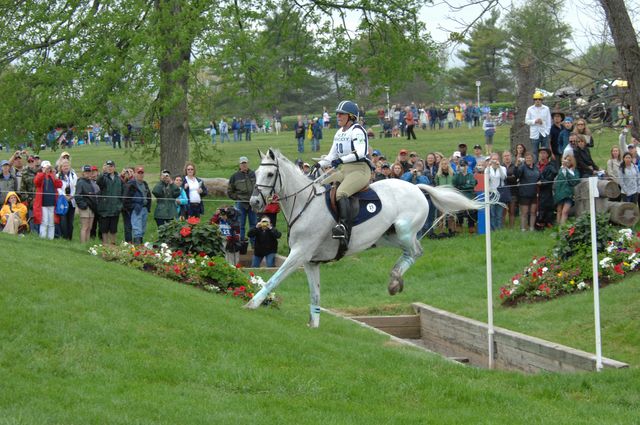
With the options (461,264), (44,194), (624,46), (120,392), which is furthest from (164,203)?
(120,392)

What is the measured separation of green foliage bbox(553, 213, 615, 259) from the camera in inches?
743

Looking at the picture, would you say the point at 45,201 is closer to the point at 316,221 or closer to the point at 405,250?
the point at 316,221

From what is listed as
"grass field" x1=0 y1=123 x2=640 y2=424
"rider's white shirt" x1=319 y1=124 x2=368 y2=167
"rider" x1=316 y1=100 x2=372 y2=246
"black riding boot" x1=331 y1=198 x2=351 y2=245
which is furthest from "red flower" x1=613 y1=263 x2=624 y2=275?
"rider's white shirt" x1=319 y1=124 x2=368 y2=167

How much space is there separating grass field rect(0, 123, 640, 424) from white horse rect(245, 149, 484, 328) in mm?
784

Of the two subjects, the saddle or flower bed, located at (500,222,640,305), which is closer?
the saddle

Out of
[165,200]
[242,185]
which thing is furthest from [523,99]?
[165,200]

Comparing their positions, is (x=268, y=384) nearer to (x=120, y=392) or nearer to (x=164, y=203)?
(x=120, y=392)

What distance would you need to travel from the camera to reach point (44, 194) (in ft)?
76.6

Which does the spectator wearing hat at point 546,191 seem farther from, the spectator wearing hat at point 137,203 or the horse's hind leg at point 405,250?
the spectator wearing hat at point 137,203

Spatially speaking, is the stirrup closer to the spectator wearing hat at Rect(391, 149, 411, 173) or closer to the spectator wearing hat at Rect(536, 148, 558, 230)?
the spectator wearing hat at Rect(536, 148, 558, 230)

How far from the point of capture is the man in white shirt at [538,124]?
85.7 ft

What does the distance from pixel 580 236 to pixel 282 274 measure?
690 centimetres

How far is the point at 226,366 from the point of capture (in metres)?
10.9

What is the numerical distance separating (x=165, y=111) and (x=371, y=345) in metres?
17.1
